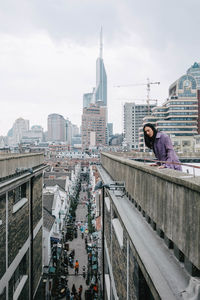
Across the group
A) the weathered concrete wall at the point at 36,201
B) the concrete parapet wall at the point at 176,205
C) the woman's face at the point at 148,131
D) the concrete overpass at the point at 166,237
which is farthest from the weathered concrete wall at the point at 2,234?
the woman's face at the point at 148,131

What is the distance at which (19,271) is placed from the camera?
35.7ft

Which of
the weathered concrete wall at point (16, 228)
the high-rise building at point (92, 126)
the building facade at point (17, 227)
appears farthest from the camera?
the high-rise building at point (92, 126)

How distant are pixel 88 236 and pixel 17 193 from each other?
25.1 metres

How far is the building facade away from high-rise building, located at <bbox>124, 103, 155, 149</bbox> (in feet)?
565

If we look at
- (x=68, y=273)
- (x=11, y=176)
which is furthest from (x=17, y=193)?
(x=68, y=273)

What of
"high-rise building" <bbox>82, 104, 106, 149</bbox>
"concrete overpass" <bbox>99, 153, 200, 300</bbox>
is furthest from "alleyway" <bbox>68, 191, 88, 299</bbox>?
"high-rise building" <bbox>82, 104, 106, 149</bbox>

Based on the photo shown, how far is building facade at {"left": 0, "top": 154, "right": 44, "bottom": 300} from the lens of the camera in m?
8.25

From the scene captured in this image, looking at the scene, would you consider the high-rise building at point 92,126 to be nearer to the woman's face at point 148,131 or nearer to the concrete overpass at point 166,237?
the woman's face at point 148,131

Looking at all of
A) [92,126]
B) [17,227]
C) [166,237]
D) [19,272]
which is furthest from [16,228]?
[92,126]

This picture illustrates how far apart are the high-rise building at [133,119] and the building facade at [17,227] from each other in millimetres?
172066

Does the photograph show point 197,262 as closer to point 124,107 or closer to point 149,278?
point 149,278

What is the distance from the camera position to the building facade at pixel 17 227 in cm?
825

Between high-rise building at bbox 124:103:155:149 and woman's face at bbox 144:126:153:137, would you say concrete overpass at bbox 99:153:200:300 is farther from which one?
high-rise building at bbox 124:103:155:149

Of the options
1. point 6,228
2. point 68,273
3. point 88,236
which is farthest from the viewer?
point 88,236
